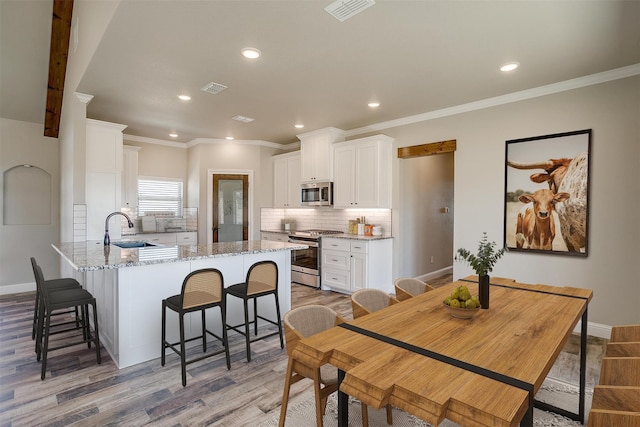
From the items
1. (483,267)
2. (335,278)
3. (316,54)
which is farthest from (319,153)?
(483,267)

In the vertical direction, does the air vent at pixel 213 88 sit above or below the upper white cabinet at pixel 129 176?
above

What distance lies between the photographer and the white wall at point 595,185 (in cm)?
342

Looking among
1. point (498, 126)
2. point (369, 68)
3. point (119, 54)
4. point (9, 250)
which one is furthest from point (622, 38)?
point (9, 250)

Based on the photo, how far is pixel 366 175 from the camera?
542 cm

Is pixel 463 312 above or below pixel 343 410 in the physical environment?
above

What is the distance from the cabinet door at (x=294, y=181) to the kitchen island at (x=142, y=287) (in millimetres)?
3134

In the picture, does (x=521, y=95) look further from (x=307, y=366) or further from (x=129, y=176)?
(x=129, y=176)

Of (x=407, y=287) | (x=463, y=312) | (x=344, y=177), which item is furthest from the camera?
(x=344, y=177)

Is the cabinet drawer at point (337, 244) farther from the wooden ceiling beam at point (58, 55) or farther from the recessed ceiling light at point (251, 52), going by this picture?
the wooden ceiling beam at point (58, 55)

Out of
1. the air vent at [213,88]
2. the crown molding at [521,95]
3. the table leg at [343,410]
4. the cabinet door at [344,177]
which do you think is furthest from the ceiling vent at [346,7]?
the cabinet door at [344,177]

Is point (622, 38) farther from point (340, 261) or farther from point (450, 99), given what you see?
point (340, 261)

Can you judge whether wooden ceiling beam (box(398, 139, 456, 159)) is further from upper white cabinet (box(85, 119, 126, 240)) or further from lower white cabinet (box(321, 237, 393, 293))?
upper white cabinet (box(85, 119, 126, 240))

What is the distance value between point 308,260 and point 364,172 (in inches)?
72.8

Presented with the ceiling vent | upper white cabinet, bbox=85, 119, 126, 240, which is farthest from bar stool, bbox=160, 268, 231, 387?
upper white cabinet, bbox=85, 119, 126, 240
